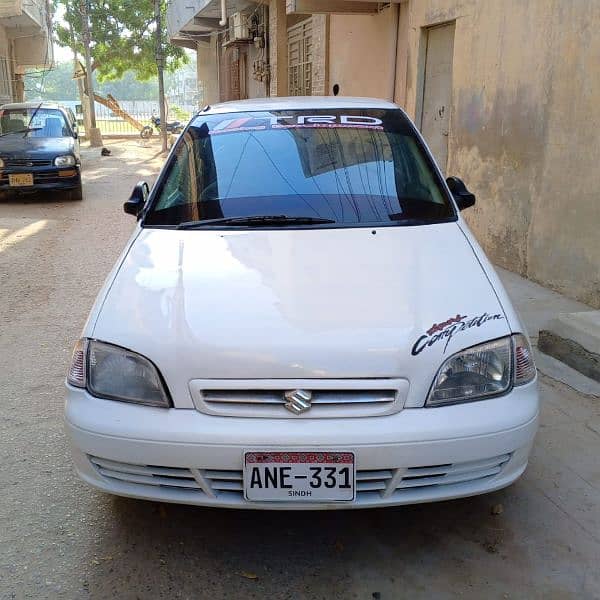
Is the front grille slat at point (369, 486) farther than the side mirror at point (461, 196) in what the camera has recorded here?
No

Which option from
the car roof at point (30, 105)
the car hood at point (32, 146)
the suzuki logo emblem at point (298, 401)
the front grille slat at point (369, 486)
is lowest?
the front grille slat at point (369, 486)

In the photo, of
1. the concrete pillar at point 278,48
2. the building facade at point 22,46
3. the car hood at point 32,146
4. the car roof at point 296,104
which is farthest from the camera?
the building facade at point 22,46

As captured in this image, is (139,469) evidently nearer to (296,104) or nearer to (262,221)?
(262,221)

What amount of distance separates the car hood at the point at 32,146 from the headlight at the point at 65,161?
0.07 m

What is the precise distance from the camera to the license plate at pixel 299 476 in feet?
7.07

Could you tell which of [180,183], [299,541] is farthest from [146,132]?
[299,541]

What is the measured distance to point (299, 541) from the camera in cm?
257

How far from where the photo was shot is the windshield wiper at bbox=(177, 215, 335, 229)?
10.3 ft

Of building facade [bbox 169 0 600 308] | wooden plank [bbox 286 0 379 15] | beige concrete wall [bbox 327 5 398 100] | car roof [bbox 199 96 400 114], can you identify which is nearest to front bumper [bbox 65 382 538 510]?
car roof [bbox 199 96 400 114]

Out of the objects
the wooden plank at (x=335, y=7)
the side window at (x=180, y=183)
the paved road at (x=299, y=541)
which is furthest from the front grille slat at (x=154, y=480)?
the wooden plank at (x=335, y=7)

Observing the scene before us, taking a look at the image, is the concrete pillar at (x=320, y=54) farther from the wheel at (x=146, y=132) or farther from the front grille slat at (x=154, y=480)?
the wheel at (x=146, y=132)

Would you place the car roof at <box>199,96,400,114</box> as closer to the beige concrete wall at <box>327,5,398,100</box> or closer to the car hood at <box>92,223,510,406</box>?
the car hood at <box>92,223,510,406</box>

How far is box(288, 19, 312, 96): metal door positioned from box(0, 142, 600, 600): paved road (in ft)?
39.9

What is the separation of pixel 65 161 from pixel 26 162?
2.04ft
